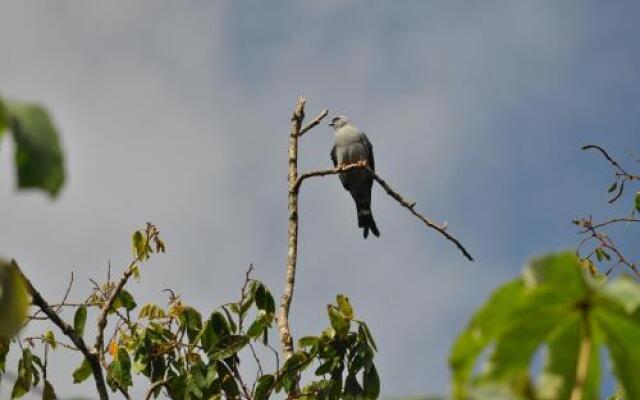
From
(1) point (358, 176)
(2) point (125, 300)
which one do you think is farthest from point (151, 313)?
(1) point (358, 176)

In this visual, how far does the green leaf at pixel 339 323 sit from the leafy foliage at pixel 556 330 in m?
3.02

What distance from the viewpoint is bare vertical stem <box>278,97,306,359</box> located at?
4547 mm

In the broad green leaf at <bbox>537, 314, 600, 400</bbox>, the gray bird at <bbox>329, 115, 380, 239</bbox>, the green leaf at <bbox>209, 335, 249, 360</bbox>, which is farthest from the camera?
the gray bird at <bbox>329, 115, 380, 239</bbox>

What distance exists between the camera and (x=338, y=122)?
13367 millimetres

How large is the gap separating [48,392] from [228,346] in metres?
0.81

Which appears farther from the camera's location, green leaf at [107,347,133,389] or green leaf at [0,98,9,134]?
green leaf at [107,347,133,389]

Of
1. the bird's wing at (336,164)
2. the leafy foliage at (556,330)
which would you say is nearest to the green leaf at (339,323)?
the leafy foliage at (556,330)

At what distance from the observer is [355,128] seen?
12602mm

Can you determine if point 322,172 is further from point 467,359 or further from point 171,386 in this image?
point 467,359

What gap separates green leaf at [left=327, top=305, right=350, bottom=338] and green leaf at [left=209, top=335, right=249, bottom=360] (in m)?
0.43

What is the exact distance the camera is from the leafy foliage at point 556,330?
117 cm

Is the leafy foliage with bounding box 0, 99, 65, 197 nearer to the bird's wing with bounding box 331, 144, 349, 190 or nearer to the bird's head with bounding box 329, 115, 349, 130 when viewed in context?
the bird's wing with bounding box 331, 144, 349, 190

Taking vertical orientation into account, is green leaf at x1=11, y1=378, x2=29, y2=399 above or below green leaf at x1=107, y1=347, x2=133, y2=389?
below

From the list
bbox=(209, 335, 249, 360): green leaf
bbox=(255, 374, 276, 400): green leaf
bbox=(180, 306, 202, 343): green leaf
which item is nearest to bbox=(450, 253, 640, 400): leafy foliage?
bbox=(255, 374, 276, 400): green leaf
